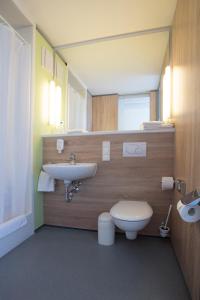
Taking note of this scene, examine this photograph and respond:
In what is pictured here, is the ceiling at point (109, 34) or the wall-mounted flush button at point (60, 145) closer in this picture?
the ceiling at point (109, 34)

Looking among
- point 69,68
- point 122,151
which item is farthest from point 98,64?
point 122,151

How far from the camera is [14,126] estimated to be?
1.62 meters

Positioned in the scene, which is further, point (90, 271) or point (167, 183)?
point (167, 183)

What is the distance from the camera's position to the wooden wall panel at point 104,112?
3027 millimetres

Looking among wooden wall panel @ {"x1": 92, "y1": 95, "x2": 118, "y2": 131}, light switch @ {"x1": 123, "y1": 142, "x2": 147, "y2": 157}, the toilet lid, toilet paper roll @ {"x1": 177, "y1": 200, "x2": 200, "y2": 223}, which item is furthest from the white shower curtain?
wooden wall panel @ {"x1": 92, "y1": 95, "x2": 118, "y2": 131}

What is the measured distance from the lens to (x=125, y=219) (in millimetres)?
1321

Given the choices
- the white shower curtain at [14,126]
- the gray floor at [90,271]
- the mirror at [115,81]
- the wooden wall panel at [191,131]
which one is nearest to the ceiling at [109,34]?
the mirror at [115,81]

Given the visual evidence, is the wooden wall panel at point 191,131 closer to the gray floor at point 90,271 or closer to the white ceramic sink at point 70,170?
the gray floor at point 90,271

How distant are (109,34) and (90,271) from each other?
2384mm

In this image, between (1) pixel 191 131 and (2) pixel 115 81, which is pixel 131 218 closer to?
(1) pixel 191 131

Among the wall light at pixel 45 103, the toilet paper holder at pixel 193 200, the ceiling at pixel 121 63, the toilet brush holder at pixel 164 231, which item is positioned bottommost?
the toilet brush holder at pixel 164 231

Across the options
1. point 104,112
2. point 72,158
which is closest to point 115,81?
point 104,112

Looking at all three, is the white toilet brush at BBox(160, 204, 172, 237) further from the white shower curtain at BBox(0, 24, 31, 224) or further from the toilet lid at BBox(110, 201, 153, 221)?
the white shower curtain at BBox(0, 24, 31, 224)

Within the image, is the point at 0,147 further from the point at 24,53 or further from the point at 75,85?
the point at 75,85
